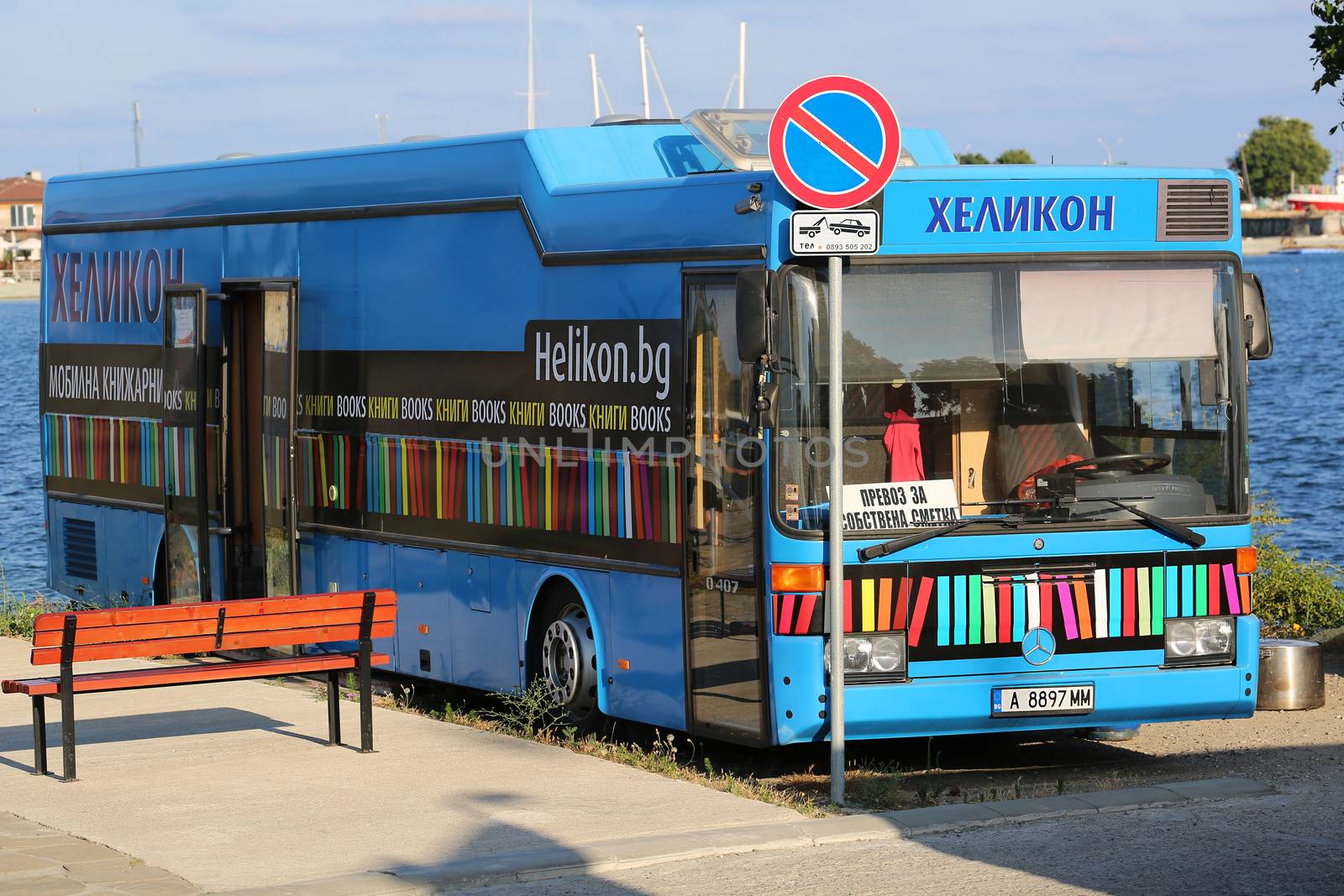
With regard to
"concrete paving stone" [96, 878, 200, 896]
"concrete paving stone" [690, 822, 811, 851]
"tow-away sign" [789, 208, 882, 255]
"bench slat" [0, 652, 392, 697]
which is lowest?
"concrete paving stone" [690, 822, 811, 851]

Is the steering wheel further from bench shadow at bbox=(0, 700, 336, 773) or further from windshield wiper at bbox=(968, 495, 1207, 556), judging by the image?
bench shadow at bbox=(0, 700, 336, 773)

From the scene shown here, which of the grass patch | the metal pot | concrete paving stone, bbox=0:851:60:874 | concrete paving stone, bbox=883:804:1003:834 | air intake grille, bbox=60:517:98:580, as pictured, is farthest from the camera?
A: air intake grille, bbox=60:517:98:580

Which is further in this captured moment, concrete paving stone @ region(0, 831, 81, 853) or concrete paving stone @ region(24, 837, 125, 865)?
concrete paving stone @ region(0, 831, 81, 853)

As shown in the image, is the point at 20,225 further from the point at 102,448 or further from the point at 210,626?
the point at 210,626

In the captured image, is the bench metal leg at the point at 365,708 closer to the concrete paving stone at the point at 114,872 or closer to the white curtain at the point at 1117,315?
the concrete paving stone at the point at 114,872

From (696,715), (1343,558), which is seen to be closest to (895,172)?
(696,715)

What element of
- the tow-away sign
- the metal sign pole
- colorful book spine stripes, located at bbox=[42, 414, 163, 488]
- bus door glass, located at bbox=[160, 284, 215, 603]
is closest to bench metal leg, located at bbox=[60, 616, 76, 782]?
the metal sign pole

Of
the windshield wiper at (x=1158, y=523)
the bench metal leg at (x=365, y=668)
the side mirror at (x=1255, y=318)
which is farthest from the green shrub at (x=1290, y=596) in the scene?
the bench metal leg at (x=365, y=668)

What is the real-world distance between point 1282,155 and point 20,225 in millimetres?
114367

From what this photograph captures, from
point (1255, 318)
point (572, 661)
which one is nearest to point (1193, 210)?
point (1255, 318)

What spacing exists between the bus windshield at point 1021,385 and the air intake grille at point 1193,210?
0.17 metres

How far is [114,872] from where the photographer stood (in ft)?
24.9

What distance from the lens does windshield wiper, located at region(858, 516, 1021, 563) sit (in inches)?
367

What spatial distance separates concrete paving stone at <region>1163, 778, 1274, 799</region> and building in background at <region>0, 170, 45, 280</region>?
412ft
